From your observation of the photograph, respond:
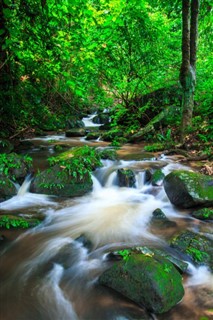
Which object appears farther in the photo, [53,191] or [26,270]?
[53,191]

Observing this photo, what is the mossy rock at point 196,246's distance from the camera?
12.5ft

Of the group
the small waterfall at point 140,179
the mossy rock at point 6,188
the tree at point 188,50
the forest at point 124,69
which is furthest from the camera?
the tree at point 188,50

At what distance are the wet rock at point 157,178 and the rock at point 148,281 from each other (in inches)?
132

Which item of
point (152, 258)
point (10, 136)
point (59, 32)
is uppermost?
point (59, 32)

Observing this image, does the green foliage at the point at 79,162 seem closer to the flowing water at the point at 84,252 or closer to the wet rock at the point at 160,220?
the flowing water at the point at 84,252

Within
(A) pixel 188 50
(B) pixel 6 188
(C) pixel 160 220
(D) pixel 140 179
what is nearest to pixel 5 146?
(B) pixel 6 188

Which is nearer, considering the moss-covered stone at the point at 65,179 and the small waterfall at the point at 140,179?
the moss-covered stone at the point at 65,179

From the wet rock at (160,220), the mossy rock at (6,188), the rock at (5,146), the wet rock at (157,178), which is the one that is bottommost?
the wet rock at (160,220)

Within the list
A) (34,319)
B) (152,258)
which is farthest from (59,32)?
(34,319)

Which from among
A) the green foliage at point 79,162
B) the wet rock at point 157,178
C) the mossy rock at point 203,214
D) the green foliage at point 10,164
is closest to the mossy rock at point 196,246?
the mossy rock at point 203,214

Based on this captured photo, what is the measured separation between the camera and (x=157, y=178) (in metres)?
6.77

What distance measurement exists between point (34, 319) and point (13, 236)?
1838 millimetres

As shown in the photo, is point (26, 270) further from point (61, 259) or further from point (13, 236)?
point (13, 236)

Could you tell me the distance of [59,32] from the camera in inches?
229
